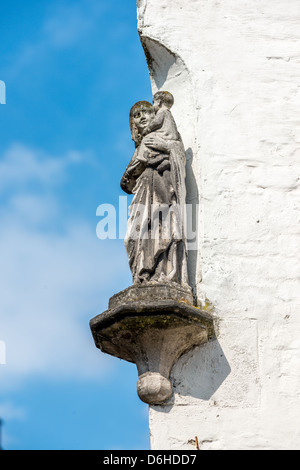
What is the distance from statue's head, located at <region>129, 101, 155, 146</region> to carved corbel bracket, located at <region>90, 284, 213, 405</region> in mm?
1416

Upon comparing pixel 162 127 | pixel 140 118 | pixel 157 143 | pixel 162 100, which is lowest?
pixel 157 143

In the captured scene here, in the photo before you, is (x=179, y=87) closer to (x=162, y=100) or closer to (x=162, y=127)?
(x=162, y=100)

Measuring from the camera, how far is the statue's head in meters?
7.73

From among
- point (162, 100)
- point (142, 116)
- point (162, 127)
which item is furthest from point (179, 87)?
point (162, 127)

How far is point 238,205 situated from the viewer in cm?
748

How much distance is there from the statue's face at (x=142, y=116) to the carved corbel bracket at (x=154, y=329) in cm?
145

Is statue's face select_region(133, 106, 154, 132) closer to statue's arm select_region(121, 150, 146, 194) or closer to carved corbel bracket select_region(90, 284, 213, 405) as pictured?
statue's arm select_region(121, 150, 146, 194)

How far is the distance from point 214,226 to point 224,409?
4.53 feet

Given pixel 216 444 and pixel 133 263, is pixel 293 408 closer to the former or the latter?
pixel 216 444

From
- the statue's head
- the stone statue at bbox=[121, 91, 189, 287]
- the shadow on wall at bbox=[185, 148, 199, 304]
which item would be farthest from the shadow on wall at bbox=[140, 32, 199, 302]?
the statue's head

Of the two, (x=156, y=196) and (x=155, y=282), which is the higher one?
(x=156, y=196)

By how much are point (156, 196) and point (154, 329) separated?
102 cm
